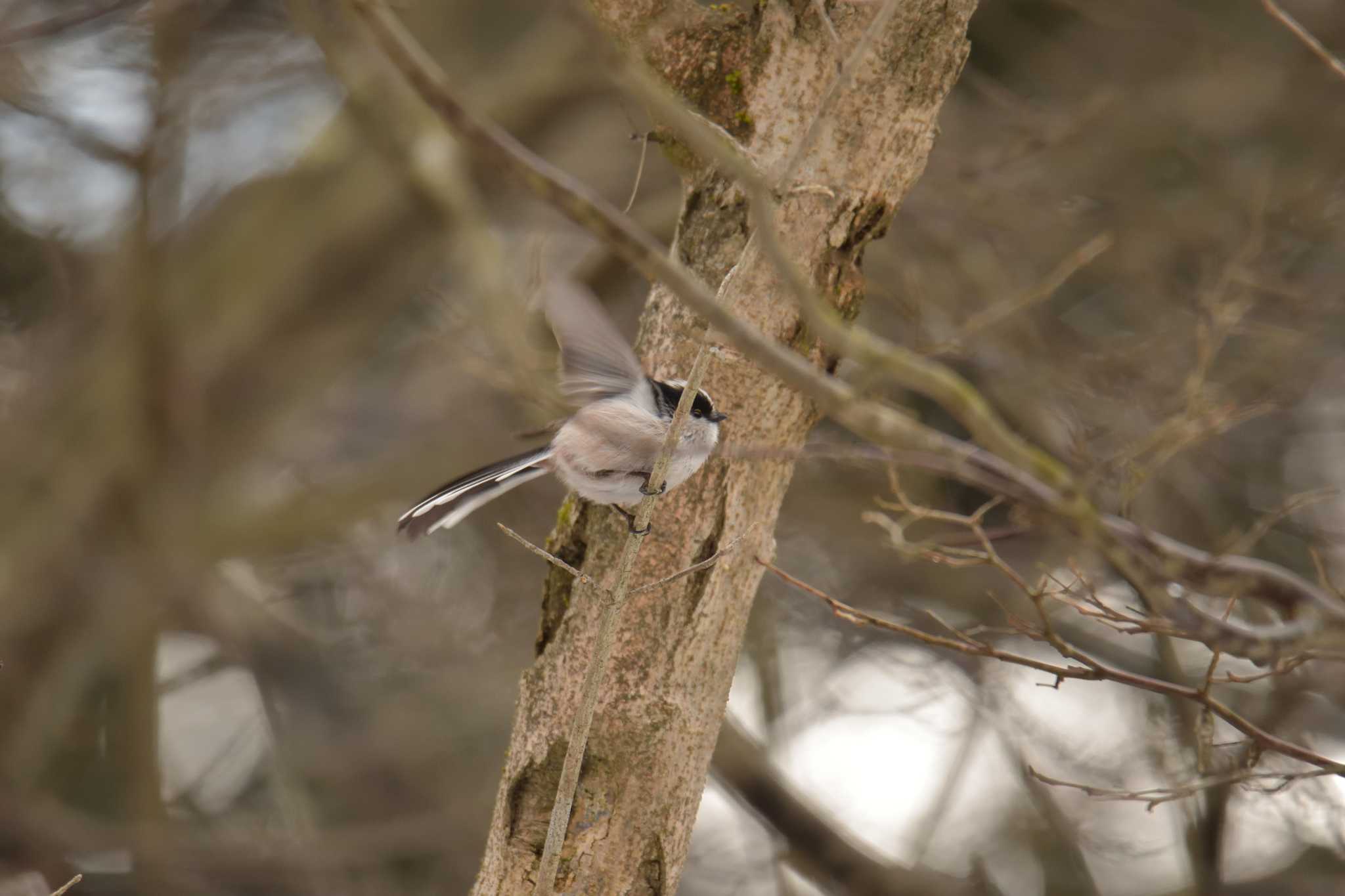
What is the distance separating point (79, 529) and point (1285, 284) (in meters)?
5.05

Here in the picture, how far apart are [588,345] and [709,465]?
373mm

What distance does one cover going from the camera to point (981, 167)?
4.44m

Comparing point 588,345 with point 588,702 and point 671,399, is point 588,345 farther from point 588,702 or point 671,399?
point 588,702

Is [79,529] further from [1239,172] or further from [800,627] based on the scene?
[1239,172]

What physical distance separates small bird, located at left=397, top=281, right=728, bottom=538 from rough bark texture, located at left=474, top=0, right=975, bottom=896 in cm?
9

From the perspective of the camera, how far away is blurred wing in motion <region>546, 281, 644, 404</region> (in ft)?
7.73

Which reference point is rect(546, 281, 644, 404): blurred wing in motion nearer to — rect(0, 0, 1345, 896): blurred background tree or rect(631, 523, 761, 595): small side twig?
rect(631, 523, 761, 595): small side twig

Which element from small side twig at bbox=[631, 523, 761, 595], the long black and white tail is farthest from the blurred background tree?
small side twig at bbox=[631, 523, 761, 595]

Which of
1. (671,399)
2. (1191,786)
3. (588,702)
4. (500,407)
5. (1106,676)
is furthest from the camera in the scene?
(500,407)

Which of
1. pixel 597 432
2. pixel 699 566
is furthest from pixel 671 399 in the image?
pixel 699 566

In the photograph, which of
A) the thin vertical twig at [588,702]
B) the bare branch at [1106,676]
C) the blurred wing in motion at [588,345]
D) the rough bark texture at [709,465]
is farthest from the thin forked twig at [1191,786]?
the blurred wing in motion at [588,345]

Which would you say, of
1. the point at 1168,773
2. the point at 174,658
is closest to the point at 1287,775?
the point at 1168,773

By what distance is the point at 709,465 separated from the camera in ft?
7.53

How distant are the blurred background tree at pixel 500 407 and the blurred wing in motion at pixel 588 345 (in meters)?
0.90
